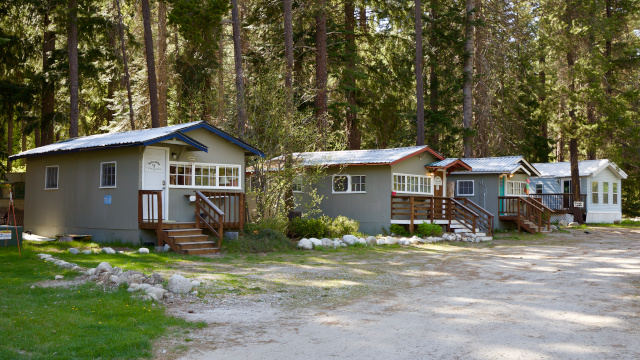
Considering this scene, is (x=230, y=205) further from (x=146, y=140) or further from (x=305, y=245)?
(x=146, y=140)

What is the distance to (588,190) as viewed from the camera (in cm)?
3156

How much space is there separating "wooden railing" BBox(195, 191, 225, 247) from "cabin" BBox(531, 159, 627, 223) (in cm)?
2190

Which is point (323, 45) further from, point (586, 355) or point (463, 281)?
point (586, 355)

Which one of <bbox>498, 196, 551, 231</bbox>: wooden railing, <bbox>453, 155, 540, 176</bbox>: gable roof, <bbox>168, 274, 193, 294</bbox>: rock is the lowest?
<bbox>168, 274, 193, 294</bbox>: rock

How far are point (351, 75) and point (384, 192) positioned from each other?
25.8 ft

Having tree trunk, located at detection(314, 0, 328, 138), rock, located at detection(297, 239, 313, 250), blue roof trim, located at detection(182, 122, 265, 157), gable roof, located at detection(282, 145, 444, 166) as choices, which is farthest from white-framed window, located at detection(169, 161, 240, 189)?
tree trunk, located at detection(314, 0, 328, 138)

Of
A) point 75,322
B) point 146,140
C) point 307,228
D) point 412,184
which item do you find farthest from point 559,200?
point 75,322

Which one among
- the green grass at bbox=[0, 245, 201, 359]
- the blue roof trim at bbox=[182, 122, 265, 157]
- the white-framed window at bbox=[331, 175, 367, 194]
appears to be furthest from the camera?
the white-framed window at bbox=[331, 175, 367, 194]

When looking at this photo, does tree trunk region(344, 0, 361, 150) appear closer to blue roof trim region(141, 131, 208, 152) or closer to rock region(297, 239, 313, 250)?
rock region(297, 239, 313, 250)

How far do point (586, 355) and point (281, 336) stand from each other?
129 inches

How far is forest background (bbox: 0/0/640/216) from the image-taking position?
2064 cm

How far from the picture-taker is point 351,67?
88.7 ft

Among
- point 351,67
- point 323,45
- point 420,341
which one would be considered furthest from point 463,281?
point 351,67

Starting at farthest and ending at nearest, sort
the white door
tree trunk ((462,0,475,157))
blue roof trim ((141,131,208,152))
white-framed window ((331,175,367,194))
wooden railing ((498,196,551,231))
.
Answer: tree trunk ((462,0,475,157)) → wooden railing ((498,196,551,231)) → white-framed window ((331,175,367,194)) → the white door → blue roof trim ((141,131,208,152))
